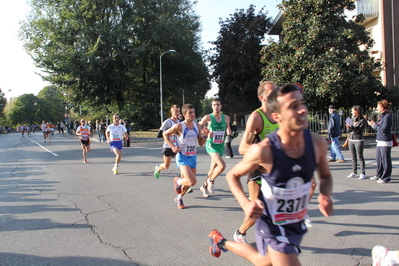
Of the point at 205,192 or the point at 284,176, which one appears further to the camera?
the point at 205,192

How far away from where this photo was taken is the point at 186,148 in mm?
5902

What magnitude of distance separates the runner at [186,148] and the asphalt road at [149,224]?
16.0 inches

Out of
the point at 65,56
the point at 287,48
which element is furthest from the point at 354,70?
the point at 65,56

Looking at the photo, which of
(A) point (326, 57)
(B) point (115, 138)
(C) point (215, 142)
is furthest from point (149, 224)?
(A) point (326, 57)

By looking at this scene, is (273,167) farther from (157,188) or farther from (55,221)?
(157,188)

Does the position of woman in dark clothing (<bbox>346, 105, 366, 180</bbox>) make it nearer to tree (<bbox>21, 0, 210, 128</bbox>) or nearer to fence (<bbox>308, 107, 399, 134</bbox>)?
fence (<bbox>308, 107, 399, 134</bbox>)

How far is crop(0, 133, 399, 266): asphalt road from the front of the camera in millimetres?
3844

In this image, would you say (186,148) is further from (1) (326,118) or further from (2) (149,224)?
(1) (326,118)

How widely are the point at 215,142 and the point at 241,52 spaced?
28.4 meters

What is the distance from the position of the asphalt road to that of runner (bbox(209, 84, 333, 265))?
4.50 ft

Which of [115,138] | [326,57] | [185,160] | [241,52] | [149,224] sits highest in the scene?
[241,52]

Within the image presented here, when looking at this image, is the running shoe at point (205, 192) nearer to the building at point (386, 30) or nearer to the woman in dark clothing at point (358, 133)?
the woman in dark clothing at point (358, 133)

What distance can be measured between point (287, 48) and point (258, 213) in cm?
1996

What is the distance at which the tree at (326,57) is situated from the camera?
58.7 ft
